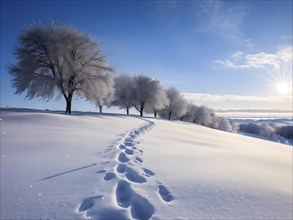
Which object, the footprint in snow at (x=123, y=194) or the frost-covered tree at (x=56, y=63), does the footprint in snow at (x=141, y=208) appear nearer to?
the footprint in snow at (x=123, y=194)

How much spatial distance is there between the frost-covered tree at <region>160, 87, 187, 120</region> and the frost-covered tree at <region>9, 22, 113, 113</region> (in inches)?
1215

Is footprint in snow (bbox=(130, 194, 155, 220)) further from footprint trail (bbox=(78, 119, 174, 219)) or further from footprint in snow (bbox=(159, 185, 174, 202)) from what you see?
footprint in snow (bbox=(159, 185, 174, 202))

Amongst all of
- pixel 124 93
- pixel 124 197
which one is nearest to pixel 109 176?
pixel 124 197

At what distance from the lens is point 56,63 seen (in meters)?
18.8

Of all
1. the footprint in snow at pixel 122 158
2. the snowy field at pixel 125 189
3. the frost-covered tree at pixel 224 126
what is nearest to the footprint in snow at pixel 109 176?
the snowy field at pixel 125 189

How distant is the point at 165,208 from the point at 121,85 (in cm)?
3784

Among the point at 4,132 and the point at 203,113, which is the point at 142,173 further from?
the point at 203,113

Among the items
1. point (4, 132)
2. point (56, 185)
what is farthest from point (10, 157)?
point (4, 132)

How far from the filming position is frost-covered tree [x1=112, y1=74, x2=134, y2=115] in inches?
1521

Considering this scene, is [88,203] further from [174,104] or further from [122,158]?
[174,104]

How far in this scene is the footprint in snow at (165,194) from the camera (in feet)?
10.0

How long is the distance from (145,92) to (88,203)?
118 ft

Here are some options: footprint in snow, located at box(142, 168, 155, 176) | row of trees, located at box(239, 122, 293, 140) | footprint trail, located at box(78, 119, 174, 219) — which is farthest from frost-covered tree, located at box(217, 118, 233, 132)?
footprint trail, located at box(78, 119, 174, 219)

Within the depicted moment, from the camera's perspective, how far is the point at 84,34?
19.5 m
